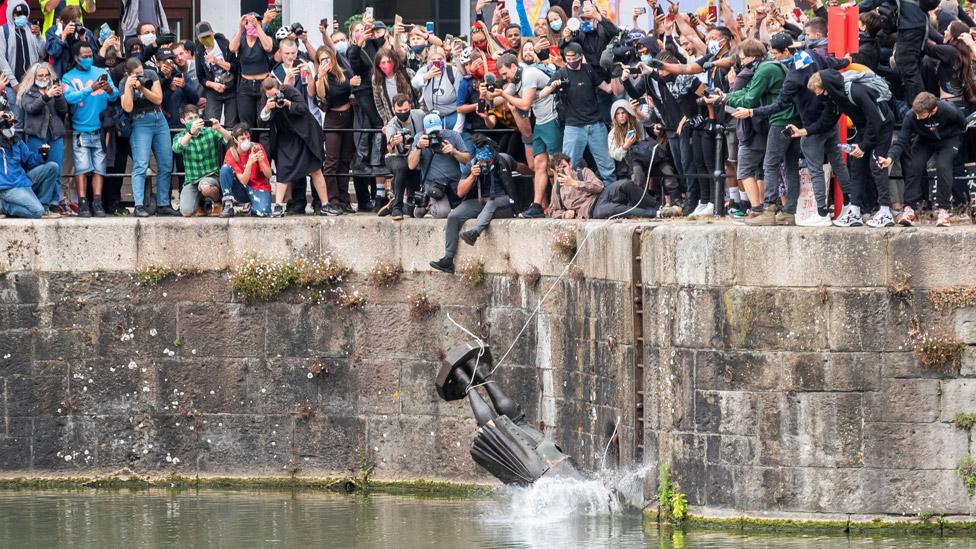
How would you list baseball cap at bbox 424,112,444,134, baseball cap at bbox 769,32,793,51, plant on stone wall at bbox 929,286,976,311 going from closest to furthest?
plant on stone wall at bbox 929,286,976,311, baseball cap at bbox 769,32,793,51, baseball cap at bbox 424,112,444,134

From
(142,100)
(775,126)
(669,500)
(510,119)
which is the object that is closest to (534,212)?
(510,119)

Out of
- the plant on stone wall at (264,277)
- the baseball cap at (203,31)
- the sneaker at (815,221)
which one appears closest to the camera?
the sneaker at (815,221)

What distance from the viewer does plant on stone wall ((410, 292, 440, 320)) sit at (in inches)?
765

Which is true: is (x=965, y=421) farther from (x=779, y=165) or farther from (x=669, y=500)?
(x=779, y=165)

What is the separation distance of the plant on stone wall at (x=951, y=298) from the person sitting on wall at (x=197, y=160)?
818 cm

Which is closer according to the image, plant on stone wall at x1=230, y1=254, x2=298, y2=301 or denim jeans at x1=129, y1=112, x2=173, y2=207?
plant on stone wall at x1=230, y1=254, x2=298, y2=301

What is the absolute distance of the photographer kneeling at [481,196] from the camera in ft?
61.9

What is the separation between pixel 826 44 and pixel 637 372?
11.7 feet

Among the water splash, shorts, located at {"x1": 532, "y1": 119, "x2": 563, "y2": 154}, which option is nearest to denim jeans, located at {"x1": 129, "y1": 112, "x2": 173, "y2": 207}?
shorts, located at {"x1": 532, "y1": 119, "x2": 563, "y2": 154}

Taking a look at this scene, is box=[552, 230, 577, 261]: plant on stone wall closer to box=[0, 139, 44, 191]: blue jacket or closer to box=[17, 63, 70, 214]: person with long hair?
box=[17, 63, 70, 214]: person with long hair

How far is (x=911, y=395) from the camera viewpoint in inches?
616

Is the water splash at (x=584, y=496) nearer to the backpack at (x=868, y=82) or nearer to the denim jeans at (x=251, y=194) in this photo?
the backpack at (x=868, y=82)

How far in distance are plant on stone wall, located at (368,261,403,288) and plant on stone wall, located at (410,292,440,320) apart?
283 mm

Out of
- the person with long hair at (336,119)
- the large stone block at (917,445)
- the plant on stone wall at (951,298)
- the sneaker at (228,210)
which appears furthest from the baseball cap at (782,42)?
the sneaker at (228,210)
